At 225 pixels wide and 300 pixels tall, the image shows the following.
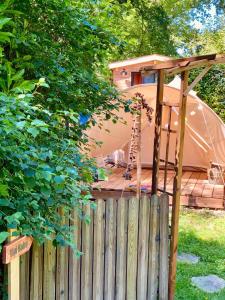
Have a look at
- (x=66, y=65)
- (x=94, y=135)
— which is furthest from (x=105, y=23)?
(x=94, y=135)

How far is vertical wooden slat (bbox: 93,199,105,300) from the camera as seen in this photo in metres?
2.68

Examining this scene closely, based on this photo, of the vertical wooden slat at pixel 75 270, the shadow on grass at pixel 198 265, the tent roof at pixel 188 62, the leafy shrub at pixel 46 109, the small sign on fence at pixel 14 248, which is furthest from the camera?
the shadow on grass at pixel 198 265

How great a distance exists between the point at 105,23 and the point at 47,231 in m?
2.04

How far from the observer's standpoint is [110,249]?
2.75 m

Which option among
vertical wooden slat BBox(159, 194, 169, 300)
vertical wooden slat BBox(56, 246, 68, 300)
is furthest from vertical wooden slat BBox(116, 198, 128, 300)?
vertical wooden slat BBox(56, 246, 68, 300)

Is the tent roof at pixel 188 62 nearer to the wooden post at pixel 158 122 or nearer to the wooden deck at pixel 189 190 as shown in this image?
the wooden post at pixel 158 122

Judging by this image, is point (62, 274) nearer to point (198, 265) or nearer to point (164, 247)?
point (164, 247)

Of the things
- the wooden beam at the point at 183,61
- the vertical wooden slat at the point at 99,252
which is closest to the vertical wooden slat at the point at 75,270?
the vertical wooden slat at the point at 99,252

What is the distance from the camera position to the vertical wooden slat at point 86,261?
2.67 metres

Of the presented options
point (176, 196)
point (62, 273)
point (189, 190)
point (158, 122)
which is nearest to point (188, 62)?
point (158, 122)

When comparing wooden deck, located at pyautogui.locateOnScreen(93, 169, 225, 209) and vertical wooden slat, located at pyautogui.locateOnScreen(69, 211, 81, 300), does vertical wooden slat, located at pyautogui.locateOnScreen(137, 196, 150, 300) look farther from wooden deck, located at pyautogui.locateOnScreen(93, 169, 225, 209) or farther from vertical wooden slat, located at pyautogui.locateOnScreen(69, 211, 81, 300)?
wooden deck, located at pyautogui.locateOnScreen(93, 169, 225, 209)

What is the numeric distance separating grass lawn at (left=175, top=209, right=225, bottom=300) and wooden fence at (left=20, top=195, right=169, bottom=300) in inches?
24.0

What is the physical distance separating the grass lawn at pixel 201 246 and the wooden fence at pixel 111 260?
611mm

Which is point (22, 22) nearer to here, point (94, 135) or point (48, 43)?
point (48, 43)
